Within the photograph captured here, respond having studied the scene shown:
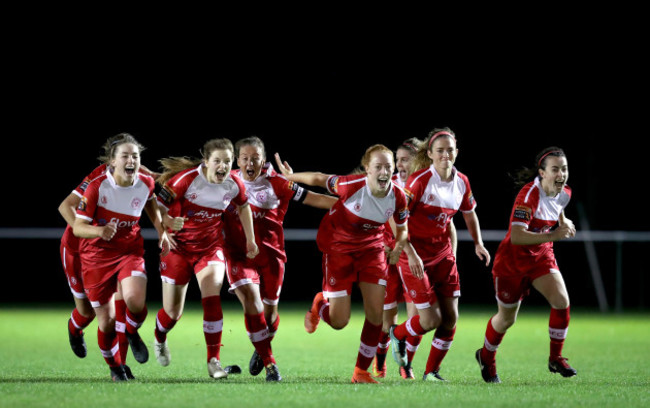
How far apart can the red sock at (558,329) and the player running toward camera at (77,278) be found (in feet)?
11.4

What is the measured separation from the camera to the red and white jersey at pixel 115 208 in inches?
274

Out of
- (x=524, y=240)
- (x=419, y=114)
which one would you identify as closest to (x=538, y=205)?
(x=524, y=240)

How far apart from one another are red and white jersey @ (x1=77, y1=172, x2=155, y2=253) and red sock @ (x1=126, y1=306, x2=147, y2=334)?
0.52 metres

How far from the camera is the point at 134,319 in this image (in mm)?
7375

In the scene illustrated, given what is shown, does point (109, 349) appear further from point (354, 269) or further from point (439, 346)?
point (439, 346)

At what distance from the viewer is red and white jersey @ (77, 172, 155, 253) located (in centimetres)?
696

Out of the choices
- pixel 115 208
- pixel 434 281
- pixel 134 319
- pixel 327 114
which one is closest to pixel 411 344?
pixel 434 281

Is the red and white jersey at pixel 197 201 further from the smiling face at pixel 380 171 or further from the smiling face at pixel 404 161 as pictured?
the smiling face at pixel 404 161

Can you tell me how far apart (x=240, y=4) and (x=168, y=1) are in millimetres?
1582

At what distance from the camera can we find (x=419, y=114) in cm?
2116

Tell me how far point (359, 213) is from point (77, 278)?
2.76 m

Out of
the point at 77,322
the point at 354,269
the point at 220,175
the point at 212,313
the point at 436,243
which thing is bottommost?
the point at 77,322

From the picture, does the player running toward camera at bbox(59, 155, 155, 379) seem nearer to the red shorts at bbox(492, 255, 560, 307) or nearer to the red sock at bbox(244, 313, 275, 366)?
the red sock at bbox(244, 313, 275, 366)

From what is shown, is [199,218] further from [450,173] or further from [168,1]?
[168,1]
